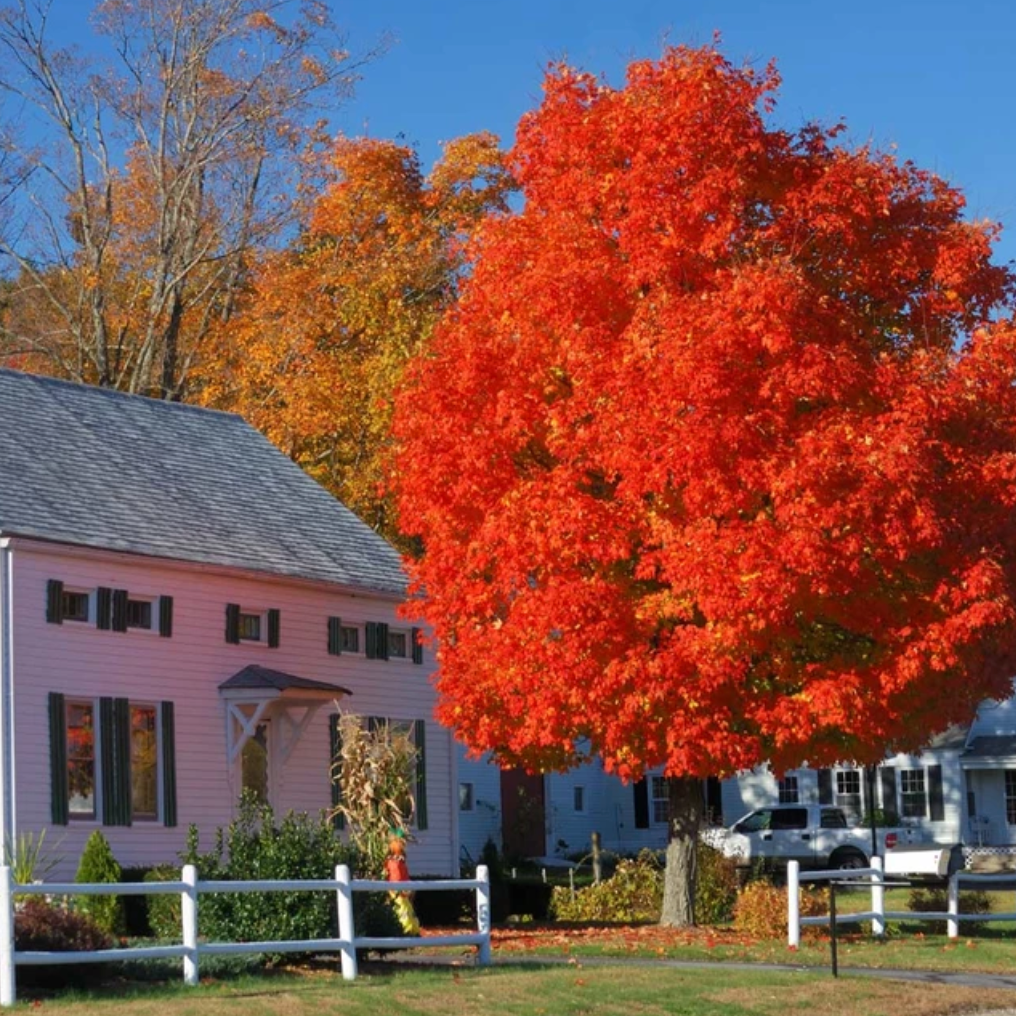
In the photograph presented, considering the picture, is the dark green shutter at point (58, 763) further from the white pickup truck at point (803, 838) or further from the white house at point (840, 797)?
the white house at point (840, 797)

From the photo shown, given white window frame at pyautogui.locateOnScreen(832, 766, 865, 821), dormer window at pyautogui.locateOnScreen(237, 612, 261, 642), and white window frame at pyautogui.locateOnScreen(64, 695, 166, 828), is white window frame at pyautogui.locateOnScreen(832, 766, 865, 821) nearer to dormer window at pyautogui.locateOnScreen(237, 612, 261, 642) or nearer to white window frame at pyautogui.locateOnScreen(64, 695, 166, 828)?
dormer window at pyautogui.locateOnScreen(237, 612, 261, 642)

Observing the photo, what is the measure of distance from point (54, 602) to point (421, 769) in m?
9.24

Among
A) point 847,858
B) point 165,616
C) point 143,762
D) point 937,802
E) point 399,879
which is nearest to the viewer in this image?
point 399,879

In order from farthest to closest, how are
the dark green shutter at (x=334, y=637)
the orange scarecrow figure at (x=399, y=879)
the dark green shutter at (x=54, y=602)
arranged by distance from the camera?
the dark green shutter at (x=334, y=637) < the dark green shutter at (x=54, y=602) < the orange scarecrow figure at (x=399, y=879)

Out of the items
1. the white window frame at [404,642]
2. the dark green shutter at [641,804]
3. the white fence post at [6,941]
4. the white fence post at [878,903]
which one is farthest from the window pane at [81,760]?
the dark green shutter at [641,804]

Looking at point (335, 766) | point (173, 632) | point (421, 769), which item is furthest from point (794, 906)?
point (421, 769)

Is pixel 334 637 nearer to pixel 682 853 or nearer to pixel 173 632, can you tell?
pixel 173 632

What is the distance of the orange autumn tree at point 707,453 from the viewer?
76.3 feet

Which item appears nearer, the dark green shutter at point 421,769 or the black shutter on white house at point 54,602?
the black shutter on white house at point 54,602

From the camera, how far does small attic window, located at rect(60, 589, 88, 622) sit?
27500 millimetres

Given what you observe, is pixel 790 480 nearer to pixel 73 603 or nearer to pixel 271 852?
pixel 271 852

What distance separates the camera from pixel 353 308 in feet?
152

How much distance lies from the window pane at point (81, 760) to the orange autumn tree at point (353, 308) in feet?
53.2

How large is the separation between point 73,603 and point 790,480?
1104 centimetres
